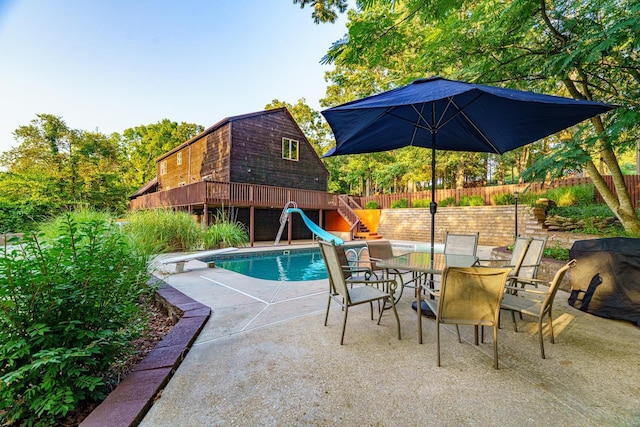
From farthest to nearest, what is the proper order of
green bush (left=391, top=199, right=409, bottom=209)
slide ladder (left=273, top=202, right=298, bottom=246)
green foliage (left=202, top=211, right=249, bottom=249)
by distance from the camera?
green bush (left=391, top=199, right=409, bottom=209) < slide ladder (left=273, top=202, right=298, bottom=246) < green foliage (left=202, top=211, right=249, bottom=249)

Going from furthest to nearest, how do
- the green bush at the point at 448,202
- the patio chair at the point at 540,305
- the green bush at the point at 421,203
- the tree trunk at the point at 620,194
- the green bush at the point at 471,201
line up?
the green bush at the point at 421,203
the green bush at the point at 448,202
the green bush at the point at 471,201
the tree trunk at the point at 620,194
the patio chair at the point at 540,305

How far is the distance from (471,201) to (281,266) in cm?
1034

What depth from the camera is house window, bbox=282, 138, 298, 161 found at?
14812mm

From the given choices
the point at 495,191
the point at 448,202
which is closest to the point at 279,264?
the point at 448,202

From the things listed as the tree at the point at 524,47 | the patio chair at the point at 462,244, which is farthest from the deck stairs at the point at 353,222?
the patio chair at the point at 462,244

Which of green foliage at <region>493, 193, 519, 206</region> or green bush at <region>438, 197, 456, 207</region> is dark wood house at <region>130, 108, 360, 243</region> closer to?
green bush at <region>438, 197, 456, 207</region>

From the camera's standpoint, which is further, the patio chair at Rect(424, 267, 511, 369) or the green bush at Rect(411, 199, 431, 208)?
the green bush at Rect(411, 199, 431, 208)

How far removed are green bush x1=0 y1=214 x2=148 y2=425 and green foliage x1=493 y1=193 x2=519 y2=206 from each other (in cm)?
1393

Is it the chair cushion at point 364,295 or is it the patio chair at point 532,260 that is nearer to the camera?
the chair cushion at point 364,295

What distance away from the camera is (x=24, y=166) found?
51.1ft

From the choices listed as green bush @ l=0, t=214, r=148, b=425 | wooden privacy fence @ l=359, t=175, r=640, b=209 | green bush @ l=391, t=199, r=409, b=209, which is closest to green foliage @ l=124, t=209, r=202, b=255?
green bush @ l=0, t=214, r=148, b=425

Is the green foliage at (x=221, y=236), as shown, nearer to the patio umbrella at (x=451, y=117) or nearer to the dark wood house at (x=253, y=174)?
the dark wood house at (x=253, y=174)

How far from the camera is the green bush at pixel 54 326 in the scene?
1.37 metres

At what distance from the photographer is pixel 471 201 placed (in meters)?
13.4
